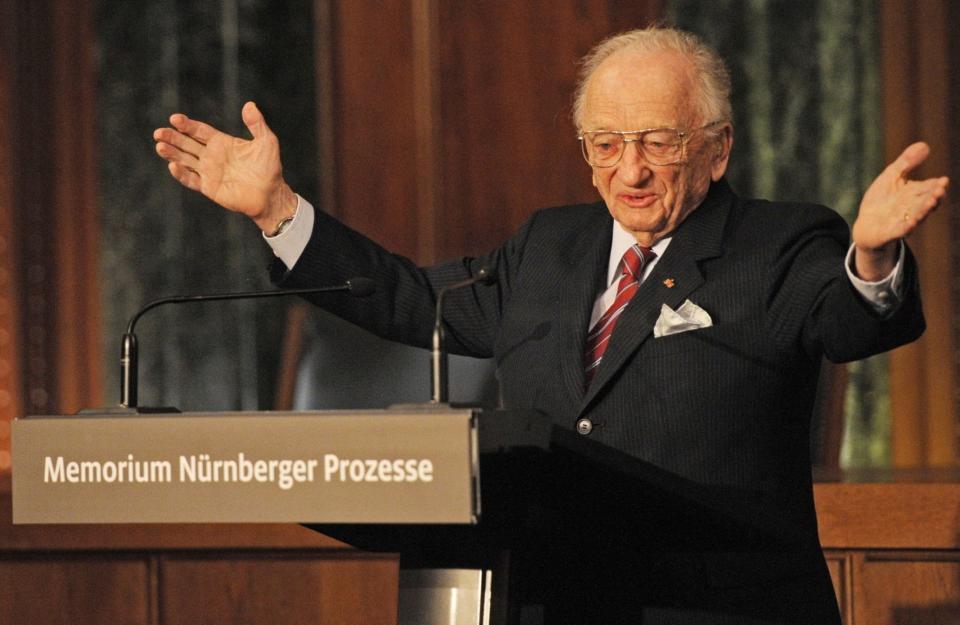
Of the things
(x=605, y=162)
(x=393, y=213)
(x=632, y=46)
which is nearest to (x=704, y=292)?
(x=605, y=162)

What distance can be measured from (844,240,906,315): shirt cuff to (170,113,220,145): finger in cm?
87

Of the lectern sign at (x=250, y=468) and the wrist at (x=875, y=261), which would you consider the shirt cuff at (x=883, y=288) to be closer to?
the wrist at (x=875, y=261)

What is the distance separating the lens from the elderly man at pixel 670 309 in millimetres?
1672

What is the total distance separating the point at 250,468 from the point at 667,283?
726 mm

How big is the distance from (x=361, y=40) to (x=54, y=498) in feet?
9.40

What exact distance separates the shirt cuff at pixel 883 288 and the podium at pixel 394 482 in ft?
0.97

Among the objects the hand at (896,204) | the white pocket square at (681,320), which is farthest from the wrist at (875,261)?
the white pocket square at (681,320)

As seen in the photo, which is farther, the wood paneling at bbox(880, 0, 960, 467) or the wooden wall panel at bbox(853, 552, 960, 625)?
the wood paneling at bbox(880, 0, 960, 467)

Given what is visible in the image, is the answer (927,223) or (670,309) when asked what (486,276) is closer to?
(670,309)

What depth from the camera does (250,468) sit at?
1.38 metres

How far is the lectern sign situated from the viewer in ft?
4.30

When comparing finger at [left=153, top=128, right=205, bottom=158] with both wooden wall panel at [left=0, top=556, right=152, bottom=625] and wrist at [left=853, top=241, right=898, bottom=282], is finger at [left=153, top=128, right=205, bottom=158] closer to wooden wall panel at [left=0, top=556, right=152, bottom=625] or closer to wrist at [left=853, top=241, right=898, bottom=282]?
wrist at [left=853, top=241, right=898, bottom=282]

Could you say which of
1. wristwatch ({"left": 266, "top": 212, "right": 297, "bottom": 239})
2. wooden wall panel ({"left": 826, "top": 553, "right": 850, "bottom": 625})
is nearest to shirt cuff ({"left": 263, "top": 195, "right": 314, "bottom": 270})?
wristwatch ({"left": 266, "top": 212, "right": 297, "bottom": 239})

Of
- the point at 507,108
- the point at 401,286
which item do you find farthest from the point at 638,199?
the point at 507,108
